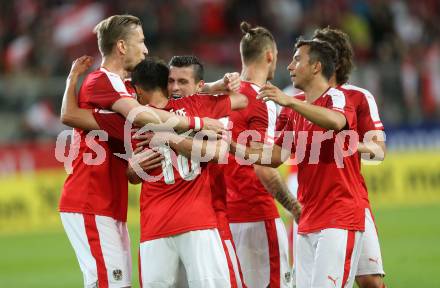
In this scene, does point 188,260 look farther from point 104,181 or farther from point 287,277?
point 287,277

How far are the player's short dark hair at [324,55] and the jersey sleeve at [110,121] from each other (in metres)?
1.48

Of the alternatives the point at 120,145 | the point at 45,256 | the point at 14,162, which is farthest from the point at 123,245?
the point at 14,162

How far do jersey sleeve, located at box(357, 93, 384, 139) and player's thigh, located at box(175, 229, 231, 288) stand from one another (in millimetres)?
1747

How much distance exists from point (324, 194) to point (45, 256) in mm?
8058

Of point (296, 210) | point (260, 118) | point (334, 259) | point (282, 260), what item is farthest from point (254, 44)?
point (334, 259)

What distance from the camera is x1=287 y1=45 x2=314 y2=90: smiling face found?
23.0 ft

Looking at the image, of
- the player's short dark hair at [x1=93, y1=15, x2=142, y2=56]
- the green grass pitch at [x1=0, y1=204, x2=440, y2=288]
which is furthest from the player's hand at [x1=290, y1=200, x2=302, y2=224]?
the green grass pitch at [x1=0, y1=204, x2=440, y2=288]

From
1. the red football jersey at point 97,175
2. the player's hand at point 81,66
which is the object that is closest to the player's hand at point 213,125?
the red football jersey at point 97,175

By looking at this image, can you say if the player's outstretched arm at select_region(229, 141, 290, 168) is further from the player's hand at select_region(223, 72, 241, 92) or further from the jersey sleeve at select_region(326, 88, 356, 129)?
the jersey sleeve at select_region(326, 88, 356, 129)

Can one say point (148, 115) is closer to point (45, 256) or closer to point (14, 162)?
point (45, 256)

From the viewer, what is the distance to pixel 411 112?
19.9 m

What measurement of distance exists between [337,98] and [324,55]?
15.3 inches

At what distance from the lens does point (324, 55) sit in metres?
7.03

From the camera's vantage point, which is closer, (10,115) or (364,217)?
(364,217)
